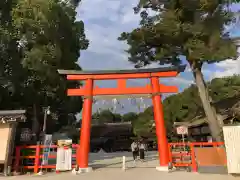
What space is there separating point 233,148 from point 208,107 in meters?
4.09

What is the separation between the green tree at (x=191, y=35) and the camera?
1264 cm

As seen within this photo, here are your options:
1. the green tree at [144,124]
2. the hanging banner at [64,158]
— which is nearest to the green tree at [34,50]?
the hanging banner at [64,158]

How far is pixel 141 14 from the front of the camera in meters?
14.8

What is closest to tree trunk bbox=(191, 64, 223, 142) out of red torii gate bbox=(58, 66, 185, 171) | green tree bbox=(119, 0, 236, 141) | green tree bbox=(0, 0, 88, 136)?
green tree bbox=(119, 0, 236, 141)

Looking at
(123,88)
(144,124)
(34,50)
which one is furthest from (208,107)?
(144,124)

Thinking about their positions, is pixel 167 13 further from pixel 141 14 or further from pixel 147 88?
pixel 147 88

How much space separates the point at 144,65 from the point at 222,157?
7.75 meters

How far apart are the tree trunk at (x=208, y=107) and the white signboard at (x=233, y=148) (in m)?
3.00

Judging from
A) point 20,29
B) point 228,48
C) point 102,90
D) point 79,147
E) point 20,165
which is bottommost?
point 20,165

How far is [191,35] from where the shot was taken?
1334 centimetres

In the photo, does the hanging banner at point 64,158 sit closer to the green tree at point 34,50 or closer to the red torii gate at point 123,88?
the red torii gate at point 123,88

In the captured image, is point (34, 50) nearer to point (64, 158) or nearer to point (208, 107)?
point (64, 158)

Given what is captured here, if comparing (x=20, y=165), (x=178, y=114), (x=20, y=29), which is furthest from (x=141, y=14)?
(x=178, y=114)

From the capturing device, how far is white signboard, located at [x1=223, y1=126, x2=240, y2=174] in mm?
9219
